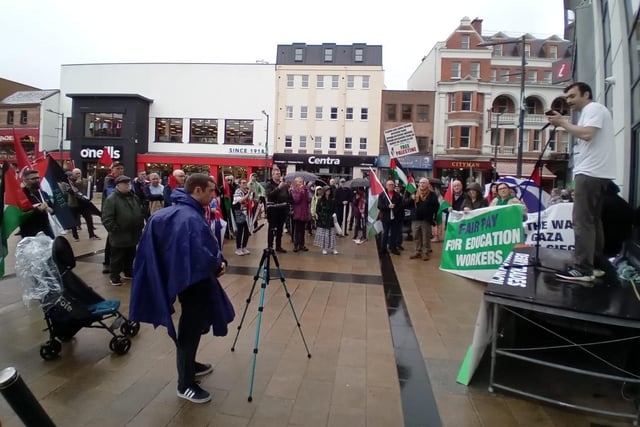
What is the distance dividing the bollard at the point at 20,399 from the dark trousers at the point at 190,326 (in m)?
1.83

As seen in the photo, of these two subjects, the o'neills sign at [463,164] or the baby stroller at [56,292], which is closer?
the baby stroller at [56,292]

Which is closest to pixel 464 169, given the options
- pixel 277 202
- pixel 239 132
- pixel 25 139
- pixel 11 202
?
pixel 239 132

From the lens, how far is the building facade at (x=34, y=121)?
4284 cm

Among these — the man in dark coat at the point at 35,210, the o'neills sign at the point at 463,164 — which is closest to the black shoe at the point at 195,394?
the man in dark coat at the point at 35,210

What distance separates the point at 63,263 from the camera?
4.10 meters

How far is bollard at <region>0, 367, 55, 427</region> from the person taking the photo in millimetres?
1349

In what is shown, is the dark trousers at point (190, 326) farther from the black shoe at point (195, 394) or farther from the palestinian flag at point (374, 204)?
the palestinian flag at point (374, 204)

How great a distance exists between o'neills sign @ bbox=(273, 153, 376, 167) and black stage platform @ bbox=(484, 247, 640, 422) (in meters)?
33.5

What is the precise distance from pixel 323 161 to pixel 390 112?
25.3 ft

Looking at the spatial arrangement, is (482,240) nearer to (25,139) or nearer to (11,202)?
(11,202)

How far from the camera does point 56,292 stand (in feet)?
13.1

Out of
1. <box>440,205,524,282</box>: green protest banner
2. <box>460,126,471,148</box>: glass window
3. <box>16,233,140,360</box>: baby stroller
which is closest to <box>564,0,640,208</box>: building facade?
<box>440,205,524,282</box>: green protest banner

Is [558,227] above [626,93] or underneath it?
underneath

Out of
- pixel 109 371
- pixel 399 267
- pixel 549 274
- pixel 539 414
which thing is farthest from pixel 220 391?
pixel 399 267
